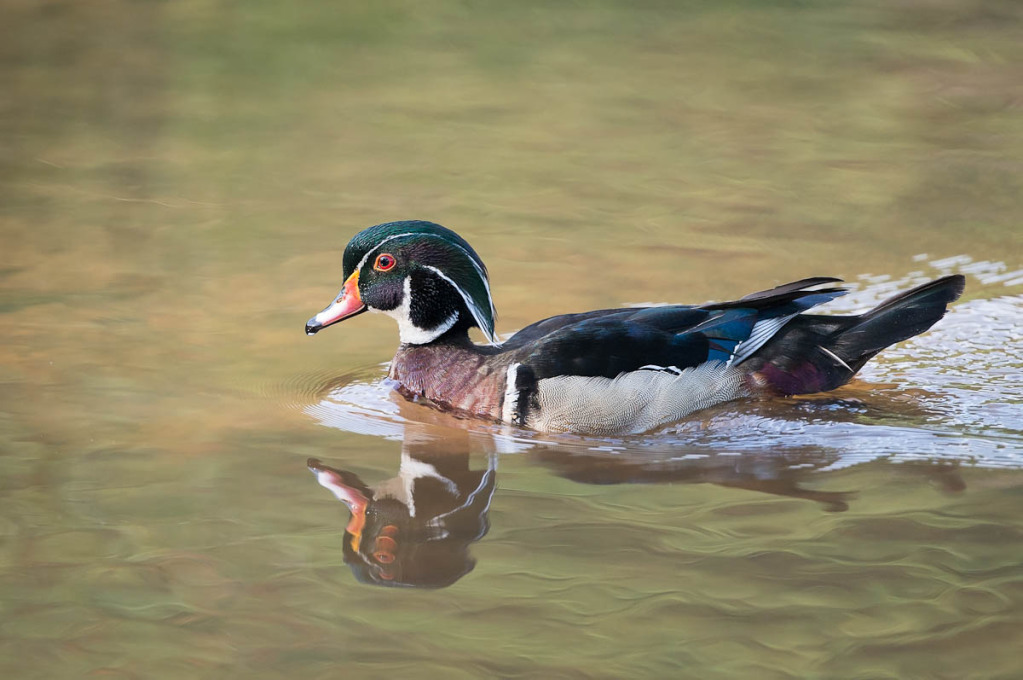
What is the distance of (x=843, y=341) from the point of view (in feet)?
22.4

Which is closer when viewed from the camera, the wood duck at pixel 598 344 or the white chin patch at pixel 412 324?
the wood duck at pixel 598 344

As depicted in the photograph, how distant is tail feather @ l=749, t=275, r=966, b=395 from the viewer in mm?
6762

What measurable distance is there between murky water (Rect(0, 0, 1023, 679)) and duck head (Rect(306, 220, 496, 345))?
0.42 meters

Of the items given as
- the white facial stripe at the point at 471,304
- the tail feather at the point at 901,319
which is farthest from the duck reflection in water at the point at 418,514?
the tail feather at the point at 901,319

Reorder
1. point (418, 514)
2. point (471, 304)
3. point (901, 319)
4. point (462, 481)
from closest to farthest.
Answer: point (418, 514) → point (462, 481) → point (901, 319) → point (471, 304)

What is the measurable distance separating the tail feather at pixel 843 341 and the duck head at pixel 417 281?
145cm

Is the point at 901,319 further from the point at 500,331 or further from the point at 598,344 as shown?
the point at 500,331

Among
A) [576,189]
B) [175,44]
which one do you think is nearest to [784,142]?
[576,189]

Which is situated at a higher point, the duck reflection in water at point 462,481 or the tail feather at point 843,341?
the tail feather at point 843,341

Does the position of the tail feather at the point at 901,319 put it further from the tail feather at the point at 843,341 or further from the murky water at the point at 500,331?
the murky water at the point at 500,331

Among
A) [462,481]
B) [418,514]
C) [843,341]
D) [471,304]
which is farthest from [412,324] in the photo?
[843,341]

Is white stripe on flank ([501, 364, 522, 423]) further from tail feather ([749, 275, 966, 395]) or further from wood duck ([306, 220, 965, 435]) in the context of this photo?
tail feather ([749, 275, 966, 395])

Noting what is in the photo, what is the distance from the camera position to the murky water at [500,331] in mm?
4574

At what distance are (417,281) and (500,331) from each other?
3.46 ft
